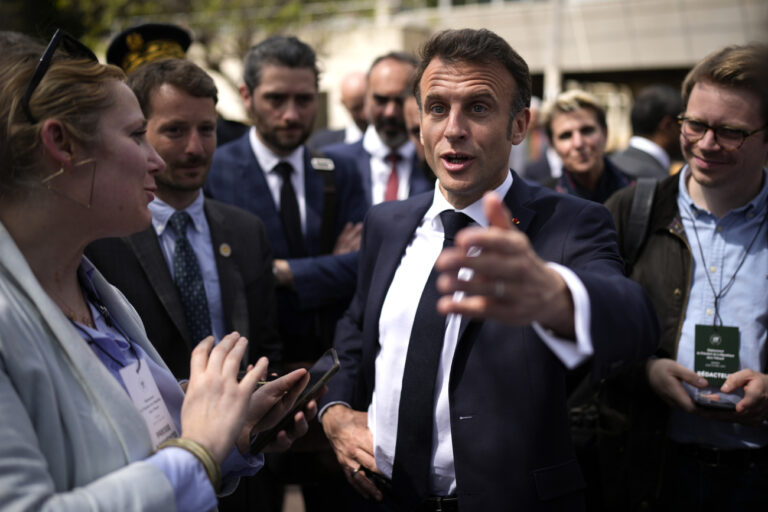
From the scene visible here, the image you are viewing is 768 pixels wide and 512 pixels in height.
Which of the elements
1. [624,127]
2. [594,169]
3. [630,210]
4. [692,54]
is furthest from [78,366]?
[624,127]

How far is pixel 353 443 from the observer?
8.12ft

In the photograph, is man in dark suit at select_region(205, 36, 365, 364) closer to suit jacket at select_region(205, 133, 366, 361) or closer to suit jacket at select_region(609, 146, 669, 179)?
suit jacket at select_region(205, 133, 366, 361)

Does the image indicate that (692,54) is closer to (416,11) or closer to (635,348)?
(416,11)

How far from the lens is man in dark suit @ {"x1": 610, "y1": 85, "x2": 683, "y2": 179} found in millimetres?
5410

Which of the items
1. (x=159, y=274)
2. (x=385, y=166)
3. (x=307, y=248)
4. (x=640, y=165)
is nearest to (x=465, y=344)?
(x=159, y=274)

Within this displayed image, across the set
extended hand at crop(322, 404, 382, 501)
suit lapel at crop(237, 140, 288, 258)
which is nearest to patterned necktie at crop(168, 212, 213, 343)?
extended hand at crop(322, 404, 382, 501)

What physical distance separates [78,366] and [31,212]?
1.29 ft

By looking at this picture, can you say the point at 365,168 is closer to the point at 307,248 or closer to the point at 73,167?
the point at 307,248

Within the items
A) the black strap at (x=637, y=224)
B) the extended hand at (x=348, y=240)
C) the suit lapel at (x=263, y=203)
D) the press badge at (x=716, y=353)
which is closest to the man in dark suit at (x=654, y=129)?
the black strap at (x=637, y=224)

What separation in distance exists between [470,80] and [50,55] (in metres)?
1.23

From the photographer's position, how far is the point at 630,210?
10.2 feet

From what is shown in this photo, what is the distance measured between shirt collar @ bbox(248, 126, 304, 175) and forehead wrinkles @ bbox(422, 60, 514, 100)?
169 cm

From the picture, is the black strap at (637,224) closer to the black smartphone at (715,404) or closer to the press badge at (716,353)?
the press badge at (716,353)

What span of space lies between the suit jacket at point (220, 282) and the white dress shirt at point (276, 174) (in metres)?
0.63
